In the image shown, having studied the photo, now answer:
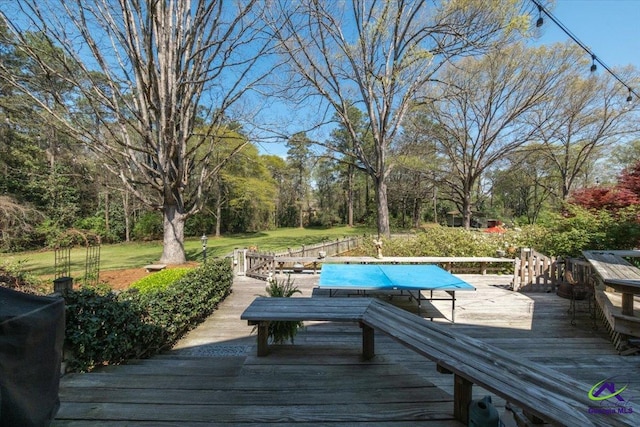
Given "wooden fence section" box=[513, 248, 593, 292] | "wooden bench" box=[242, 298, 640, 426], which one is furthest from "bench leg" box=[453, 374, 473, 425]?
"wooden fence section" box=[513, 248, 593, 292]

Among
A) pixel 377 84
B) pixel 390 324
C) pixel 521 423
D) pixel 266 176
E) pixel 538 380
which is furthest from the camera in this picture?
pixel 266 176

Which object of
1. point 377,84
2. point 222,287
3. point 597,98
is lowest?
point 222,287

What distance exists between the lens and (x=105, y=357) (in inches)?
115

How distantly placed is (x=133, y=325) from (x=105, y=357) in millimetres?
452

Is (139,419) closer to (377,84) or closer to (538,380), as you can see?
(538,380)

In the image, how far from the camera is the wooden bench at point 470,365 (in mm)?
1384

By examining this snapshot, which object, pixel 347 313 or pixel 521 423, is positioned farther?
pixel 347 313

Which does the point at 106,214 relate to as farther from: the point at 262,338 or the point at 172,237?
the point at 262,338

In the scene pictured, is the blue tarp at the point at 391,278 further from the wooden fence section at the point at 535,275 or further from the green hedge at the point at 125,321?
the wooden fence section at the point at 535,275

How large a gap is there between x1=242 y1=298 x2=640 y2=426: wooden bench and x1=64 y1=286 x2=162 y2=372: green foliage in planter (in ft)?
5.26

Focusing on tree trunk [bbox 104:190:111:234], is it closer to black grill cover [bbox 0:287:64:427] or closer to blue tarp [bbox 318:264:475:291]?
blue tarp [bbox 318:264:475:291]

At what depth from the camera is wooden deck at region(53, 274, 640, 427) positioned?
196 centimetres

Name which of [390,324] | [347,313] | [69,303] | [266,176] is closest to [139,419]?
[69,303]

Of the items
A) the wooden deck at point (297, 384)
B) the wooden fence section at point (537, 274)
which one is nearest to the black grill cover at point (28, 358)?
the wooden deck at point (297, 384)
